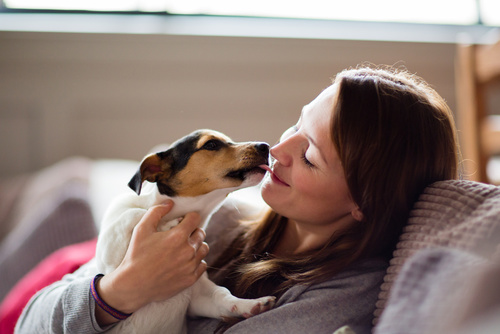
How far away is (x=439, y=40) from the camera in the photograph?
3.24 m

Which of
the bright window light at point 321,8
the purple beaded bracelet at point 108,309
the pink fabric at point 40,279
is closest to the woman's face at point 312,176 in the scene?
the purple beaded bracelet at point 108,309

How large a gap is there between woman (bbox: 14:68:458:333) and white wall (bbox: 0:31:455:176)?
1.88m

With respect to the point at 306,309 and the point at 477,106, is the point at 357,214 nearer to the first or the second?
the point at 306,309

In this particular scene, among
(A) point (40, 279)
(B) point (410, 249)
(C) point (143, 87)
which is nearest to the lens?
(B) point (410, 249)

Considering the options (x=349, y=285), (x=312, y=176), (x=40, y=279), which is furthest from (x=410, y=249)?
(x=40, y=279)

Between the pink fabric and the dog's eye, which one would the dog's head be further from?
the pink fabric

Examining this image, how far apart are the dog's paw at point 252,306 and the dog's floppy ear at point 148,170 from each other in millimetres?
352

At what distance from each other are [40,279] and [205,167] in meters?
0.78

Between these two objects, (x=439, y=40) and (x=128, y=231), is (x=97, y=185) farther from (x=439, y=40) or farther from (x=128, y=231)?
(x=439, y=40)

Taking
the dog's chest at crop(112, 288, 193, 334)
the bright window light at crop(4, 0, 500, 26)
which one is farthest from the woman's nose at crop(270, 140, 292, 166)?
the bright window light at crop(4, 0, 500, 26)

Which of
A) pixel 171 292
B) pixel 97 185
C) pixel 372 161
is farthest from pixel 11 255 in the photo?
pixel 372 161

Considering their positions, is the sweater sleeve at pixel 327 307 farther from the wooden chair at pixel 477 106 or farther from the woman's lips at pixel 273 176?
the wooden chair at pixel 477 106

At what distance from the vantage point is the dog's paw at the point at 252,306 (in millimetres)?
1009

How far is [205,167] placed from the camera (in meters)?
1.14
